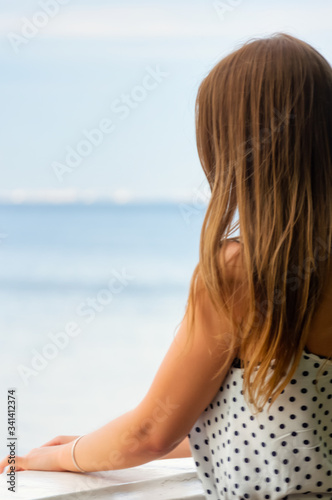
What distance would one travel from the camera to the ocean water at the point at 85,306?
10.1 feet

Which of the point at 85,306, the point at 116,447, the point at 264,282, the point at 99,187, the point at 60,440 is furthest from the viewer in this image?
the point at 99,187

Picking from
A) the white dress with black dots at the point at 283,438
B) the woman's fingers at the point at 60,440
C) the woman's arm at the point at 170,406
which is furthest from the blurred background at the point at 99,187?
the white dress with black dots at the point at 283,438

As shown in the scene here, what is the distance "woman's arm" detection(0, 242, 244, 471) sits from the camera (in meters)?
0.75

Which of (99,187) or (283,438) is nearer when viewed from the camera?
(283,438)

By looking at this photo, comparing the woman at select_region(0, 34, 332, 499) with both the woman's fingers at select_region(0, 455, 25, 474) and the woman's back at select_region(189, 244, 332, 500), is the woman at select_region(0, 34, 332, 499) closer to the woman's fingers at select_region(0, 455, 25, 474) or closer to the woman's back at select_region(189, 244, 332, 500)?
the woman's back at select_region(189, 244, 332, 500)

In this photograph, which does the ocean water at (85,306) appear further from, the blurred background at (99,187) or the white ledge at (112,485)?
the white ledge at (112,485)

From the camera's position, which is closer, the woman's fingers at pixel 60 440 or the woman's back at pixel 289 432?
the woman's back at pixel 289 432

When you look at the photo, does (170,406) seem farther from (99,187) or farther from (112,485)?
(99,187)

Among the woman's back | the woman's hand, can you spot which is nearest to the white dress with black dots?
the woman's back

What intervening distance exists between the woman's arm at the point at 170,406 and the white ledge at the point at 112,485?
26 mm

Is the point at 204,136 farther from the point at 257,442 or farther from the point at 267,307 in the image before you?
the point at 257,442

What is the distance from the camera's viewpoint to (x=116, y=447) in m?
0.86

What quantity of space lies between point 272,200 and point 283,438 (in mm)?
300

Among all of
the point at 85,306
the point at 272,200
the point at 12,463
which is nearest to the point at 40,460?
the point at 12,463
